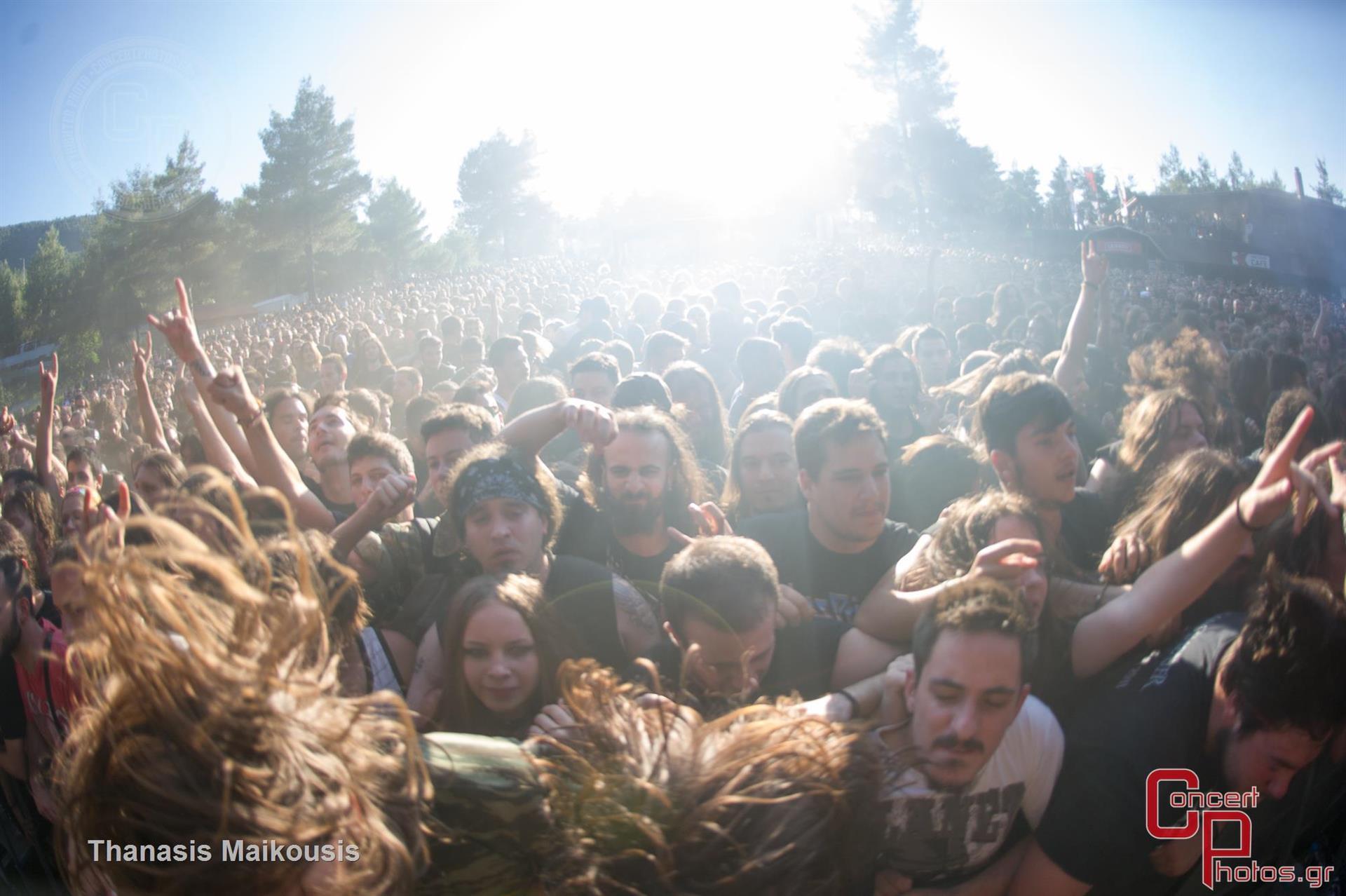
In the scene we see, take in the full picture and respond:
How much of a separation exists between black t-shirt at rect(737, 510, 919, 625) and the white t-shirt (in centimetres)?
87

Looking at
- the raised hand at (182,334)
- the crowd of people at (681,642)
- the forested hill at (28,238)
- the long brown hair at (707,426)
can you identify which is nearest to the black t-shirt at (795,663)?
the crowd of people at (681,642)

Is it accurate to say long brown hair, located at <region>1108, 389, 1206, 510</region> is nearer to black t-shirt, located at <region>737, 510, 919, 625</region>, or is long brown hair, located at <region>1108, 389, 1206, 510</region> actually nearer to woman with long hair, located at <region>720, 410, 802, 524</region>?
black t-shirt, located at <region>737, 510, 919, 625</region>

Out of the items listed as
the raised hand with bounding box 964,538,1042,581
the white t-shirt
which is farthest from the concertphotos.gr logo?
the raised hand with bounding box 964,538,1042,581

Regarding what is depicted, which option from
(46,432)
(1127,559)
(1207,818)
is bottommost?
(1207,818)

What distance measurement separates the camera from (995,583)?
207 cm

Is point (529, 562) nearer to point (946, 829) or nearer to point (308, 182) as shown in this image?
point (946, 829)

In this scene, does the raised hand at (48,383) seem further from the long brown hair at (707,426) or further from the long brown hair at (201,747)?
the long brown hair at (201,747)

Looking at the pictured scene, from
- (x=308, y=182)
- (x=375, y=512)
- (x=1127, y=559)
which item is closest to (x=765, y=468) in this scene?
(x=1127, y=559)

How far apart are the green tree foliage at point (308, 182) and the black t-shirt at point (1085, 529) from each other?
41.7 meters

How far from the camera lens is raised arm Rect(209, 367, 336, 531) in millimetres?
3389

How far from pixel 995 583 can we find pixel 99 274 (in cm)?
4131

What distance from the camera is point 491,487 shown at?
3.00 metres

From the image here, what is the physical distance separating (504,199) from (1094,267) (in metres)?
62.9

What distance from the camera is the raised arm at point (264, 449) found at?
339cm
